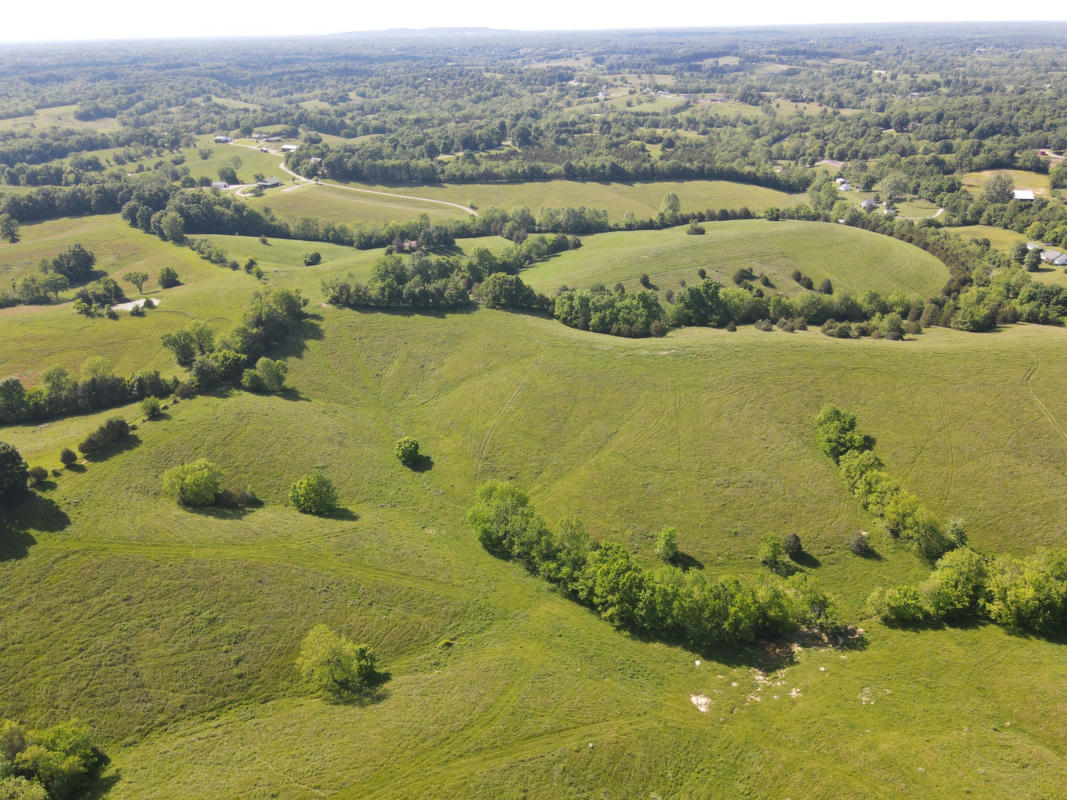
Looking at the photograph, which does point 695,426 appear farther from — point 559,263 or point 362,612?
point 559,263

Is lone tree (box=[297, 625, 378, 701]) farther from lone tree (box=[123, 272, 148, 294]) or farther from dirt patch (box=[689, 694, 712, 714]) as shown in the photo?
lone tree (box=[123, 272, 148, 294])

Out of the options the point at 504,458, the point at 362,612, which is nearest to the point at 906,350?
the point at 504,458

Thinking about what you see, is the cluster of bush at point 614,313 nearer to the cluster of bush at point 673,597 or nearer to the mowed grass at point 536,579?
the mowed grass at point 536,579

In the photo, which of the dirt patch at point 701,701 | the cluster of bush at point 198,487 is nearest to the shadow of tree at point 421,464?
the cluster of bush at point 198,487

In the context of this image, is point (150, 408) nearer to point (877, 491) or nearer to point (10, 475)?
point (10, 475)

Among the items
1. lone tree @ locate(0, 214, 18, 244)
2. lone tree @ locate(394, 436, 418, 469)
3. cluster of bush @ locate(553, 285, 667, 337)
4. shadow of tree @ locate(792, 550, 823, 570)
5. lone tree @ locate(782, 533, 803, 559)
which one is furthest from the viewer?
lone tree @ locate(0, 214, 18, 244)

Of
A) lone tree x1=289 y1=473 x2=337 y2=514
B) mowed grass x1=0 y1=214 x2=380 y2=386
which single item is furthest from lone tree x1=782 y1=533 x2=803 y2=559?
mowed grass x1=0 y1=214 x2=380 y2=386

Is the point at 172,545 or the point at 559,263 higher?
the point at 559,263
